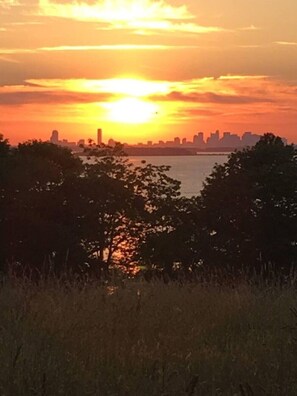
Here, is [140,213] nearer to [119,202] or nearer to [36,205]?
[119,202]

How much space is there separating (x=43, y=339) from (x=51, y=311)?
2.64 feet

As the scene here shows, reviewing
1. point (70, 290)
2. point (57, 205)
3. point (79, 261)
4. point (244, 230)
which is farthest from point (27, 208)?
point (70, 290)

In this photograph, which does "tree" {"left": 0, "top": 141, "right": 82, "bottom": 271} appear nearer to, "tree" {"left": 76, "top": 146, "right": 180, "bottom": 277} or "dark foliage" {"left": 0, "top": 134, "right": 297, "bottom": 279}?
"dark foliage" {"left": 0, "top": 134, "right": 297, "bottom": 279}

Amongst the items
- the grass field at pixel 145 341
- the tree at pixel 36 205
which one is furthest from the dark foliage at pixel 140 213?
the grass field at pixel 145 341

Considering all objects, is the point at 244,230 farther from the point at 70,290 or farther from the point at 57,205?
the point at 70,290

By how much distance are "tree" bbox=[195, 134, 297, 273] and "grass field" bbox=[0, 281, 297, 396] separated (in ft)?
96.3

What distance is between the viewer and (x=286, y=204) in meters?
38.5

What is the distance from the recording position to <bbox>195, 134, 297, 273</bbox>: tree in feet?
121

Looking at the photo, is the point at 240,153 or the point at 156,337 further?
the point at 240,153

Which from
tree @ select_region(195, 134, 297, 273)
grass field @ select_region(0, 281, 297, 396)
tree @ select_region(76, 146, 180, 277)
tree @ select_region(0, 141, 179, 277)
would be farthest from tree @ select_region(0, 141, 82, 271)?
grass field @ select_region(0, 281, 297, 396)

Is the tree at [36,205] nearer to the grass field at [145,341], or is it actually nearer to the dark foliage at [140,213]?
the dark foliage at [140,213]

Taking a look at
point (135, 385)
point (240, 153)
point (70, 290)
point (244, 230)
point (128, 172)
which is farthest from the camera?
point (128, 172)

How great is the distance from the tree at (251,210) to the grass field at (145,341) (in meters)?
29.4

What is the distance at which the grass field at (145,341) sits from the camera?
4.00m
